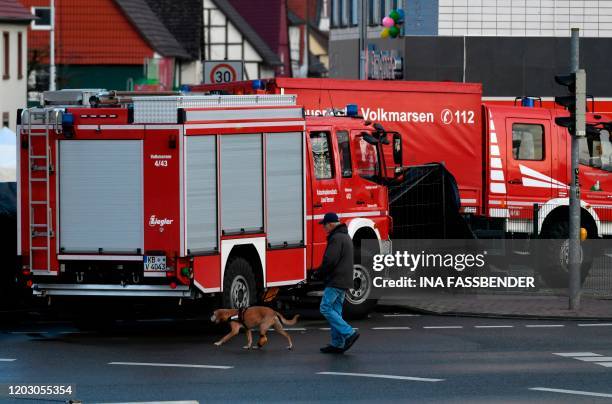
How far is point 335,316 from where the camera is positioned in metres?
18.3

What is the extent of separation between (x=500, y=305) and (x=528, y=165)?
14.6 ft

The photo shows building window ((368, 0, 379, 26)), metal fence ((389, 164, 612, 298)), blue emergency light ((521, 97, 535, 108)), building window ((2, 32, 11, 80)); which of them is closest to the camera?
metal fence ((389, 164, 612, 298))

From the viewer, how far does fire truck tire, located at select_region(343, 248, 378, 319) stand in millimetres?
22359

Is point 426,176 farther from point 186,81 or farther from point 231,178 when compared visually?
point 186,81

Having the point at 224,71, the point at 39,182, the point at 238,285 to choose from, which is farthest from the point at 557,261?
the point at 39,182

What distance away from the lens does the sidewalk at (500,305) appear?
2262 centimetres

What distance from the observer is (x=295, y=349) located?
18.7 meters

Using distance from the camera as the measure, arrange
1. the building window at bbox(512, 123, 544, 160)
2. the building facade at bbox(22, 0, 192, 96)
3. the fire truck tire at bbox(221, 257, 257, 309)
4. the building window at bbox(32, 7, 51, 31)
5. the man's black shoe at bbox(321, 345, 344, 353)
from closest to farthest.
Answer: the man's black shoe at bbox(321, 345, 344, 353)
the fire truck tire at bbox(221, 257, 257, 309)
the building window at bbox(512, 123, 544, 160)
the building window at bbox(32, 7, 51, 31)
the building facade at bbox(22, 0, 192, 96)

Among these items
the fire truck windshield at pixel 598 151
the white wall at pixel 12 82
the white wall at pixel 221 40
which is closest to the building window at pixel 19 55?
the white wall at pixel 12 82

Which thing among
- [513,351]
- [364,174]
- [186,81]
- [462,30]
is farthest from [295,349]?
[186,81]

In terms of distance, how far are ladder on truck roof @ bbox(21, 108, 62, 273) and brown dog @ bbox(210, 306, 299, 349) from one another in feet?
8.14

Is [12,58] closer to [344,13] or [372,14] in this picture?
[344,13]

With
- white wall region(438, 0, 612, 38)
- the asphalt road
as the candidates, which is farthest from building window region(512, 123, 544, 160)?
white wall region(438, 0, 612, 38)

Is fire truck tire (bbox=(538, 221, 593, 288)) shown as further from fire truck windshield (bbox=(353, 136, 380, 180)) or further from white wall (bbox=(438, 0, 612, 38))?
white wall (bbox=(438, 0, 612, 38))
